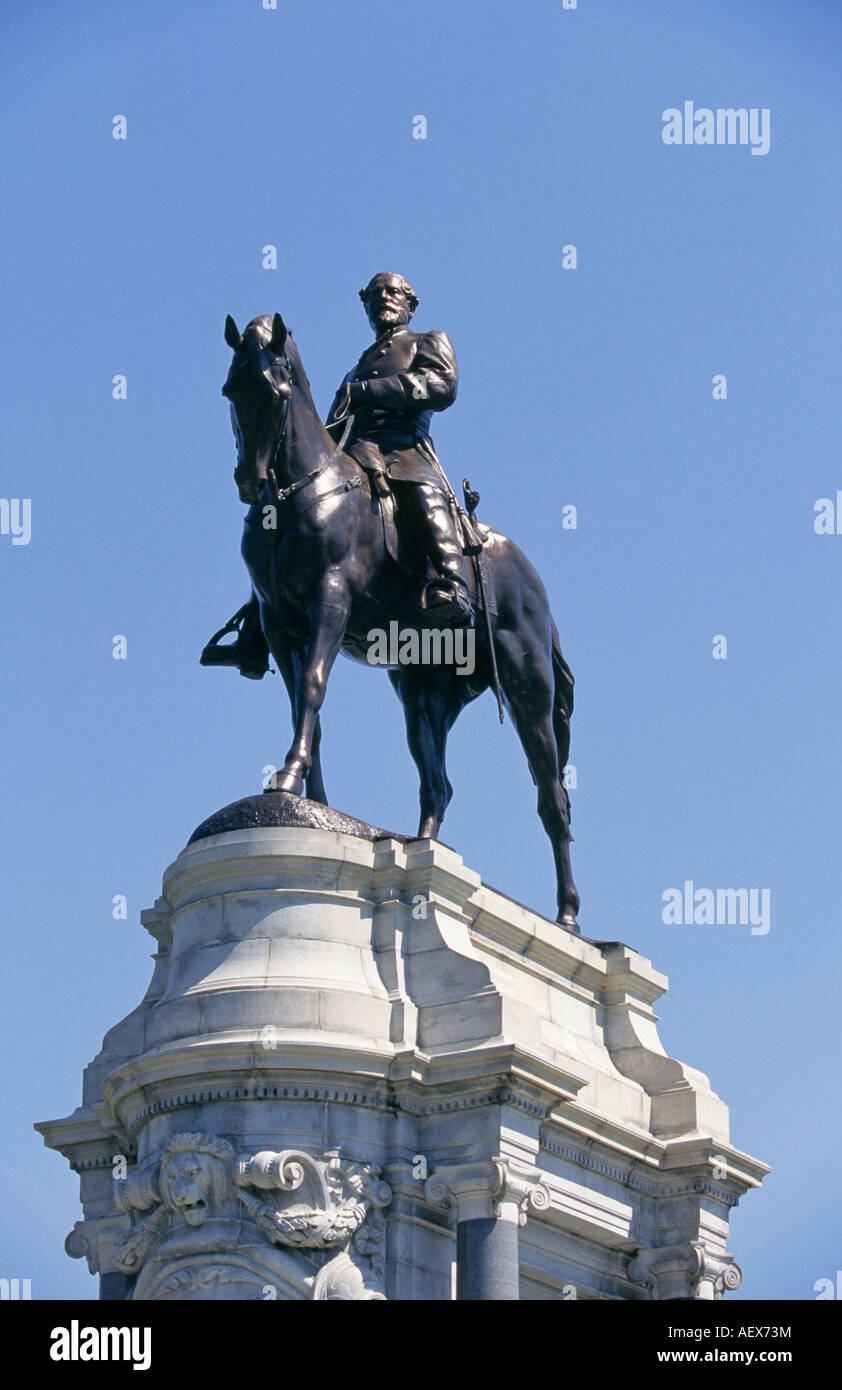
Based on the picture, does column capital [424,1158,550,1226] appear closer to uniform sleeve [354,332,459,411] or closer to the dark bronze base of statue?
the dark bronze base of statue

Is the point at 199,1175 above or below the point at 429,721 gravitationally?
below

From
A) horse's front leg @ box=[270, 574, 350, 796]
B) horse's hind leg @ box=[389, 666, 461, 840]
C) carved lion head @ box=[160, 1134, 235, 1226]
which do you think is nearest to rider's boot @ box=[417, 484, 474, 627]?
horse's front leg @ box=[270, 574, 350, 796]

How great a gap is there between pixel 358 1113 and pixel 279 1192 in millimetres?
1153

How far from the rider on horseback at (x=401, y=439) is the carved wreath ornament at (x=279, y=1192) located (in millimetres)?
6377

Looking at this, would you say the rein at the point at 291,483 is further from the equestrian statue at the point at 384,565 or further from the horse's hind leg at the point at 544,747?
the horse's hind leg at the point at 544,747

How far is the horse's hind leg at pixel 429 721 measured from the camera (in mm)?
28078

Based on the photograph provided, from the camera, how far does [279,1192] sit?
22516 millimetres

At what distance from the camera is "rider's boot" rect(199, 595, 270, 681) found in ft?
89.8

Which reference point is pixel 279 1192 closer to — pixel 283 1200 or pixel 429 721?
pixel 283 1200

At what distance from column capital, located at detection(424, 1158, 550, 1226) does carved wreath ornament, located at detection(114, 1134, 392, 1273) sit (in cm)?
51

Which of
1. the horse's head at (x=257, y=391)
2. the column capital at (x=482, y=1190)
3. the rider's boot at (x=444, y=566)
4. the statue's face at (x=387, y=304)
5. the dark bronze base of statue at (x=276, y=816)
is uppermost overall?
the statue's face at (x=387, y=304)

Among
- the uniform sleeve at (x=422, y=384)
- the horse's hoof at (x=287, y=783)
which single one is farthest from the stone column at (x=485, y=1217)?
the uniform sleeve at (x=422, y=384)

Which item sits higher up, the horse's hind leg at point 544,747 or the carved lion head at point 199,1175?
the horse's hind leg at point 544,747

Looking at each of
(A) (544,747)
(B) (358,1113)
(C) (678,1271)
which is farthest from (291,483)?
(C) (678,1271)
